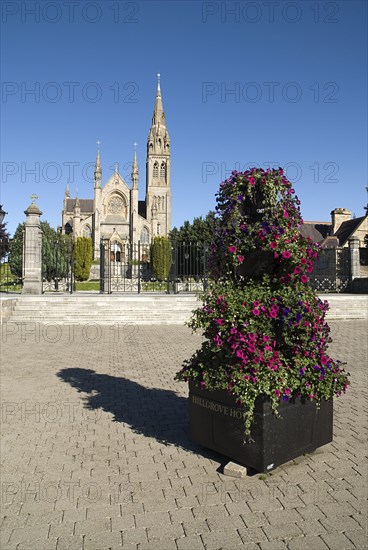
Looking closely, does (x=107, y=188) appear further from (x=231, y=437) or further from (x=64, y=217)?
(x=231, y=437)

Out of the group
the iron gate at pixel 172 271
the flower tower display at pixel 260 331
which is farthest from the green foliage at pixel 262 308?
the iron gate at pixel 172 271

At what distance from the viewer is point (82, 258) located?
40.7 meters

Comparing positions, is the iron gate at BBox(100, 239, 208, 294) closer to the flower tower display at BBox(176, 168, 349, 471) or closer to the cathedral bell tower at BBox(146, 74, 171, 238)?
the flower tower display at BBox(176, 168, 349, 471)

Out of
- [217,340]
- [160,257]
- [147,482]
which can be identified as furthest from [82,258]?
[147,482]

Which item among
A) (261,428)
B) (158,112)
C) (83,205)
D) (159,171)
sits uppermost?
(158,112)

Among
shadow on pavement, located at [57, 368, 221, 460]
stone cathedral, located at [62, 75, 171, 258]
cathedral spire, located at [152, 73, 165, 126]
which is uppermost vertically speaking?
cathedral spire, located at [152, 73, 165, 126]

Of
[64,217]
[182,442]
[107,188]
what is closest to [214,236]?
[182,442]

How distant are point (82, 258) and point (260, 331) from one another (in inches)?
1520

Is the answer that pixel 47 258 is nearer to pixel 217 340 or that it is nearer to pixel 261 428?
pixel 217 340

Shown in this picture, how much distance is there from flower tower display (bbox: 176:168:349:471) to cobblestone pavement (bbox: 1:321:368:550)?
326mm

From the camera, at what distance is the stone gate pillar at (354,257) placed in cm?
2414

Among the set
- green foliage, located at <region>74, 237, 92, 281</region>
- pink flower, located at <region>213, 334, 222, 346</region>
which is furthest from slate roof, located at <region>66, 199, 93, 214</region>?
pink flower, located at <region>213, 334, 222, 346</region>

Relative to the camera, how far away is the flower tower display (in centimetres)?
364

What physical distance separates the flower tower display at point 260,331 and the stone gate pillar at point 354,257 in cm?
2189
